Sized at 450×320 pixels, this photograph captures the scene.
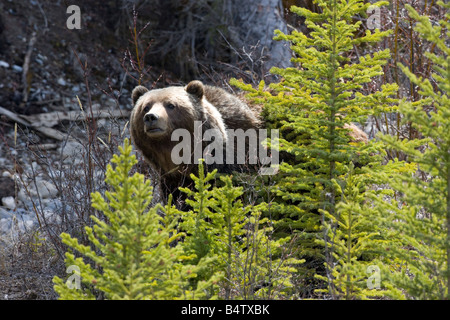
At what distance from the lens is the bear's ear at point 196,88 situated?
5406 mm

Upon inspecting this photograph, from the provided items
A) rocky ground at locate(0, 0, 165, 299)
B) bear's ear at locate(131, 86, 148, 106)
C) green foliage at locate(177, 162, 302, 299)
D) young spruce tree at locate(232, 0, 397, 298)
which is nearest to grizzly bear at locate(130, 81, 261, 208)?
bear's ear at locate(131, 86, 148, 106)

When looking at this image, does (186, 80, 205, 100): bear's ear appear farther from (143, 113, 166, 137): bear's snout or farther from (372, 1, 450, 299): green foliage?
(372, 1, 450, 299): green foliage

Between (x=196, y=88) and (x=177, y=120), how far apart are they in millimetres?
389

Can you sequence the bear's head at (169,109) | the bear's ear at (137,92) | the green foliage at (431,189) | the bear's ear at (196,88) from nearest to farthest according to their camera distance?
1. the green foliage at (431,189)
2. the bear's head at (169,109)
3. the bear's ear at (196,88)
4. the bear's ear at (137,92)

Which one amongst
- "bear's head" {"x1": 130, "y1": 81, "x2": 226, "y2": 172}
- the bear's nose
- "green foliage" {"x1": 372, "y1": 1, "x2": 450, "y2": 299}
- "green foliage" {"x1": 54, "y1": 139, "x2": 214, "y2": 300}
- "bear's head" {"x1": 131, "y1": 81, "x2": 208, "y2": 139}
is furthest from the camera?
"bear's head" {"x1": 130, "y1": 81, "x2": 226, "y2": 172}

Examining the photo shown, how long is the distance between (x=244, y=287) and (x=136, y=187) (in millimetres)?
977

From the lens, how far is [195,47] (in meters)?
10.3

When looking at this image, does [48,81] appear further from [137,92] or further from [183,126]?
[183,126]

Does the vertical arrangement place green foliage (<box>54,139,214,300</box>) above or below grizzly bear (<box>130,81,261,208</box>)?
below

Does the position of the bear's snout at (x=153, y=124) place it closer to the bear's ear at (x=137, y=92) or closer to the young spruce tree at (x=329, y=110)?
the bear's ear at (x=137, y=92)

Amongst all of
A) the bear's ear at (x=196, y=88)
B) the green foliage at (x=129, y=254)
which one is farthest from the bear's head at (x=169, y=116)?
the green foliage at (x=129, y=254)

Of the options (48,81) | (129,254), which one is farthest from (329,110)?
(48,81)

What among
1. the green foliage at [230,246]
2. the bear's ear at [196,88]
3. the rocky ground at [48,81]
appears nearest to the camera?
the green foliage at [230,246]

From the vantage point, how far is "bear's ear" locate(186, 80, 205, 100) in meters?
5.41
